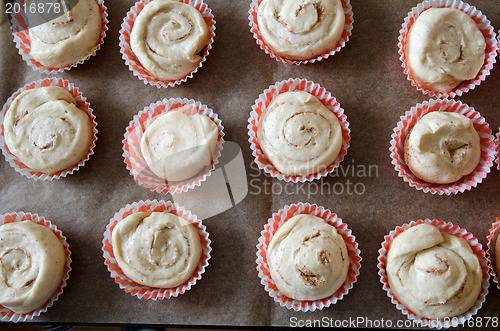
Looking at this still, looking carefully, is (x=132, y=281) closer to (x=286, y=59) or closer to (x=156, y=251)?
(x=156, y=251)

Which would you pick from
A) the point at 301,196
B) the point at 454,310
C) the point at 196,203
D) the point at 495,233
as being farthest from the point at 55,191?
the point at 495,233

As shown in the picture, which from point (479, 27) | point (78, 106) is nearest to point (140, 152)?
point (78, 106)

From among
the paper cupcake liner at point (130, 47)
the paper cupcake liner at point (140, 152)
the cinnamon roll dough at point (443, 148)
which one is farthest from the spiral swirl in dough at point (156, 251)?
the cinnamon roll dough at point (443, 148)

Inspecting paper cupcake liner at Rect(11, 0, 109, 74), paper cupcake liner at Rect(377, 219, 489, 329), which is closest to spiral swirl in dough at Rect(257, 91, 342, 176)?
paper cupcake liner at Rect(377, 219, 489, 329)

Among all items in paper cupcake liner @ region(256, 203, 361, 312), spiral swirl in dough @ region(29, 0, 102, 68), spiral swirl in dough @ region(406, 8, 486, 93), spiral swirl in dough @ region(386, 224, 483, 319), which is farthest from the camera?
spiral swirl in dough @ region(29, 0, 102, 68)

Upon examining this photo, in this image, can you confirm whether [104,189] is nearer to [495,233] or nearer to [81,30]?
[81,30]

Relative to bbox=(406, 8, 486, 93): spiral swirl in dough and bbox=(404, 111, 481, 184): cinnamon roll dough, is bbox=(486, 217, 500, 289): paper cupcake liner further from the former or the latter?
bbox=(406, 8, 486, 93): spiral swirl in dough

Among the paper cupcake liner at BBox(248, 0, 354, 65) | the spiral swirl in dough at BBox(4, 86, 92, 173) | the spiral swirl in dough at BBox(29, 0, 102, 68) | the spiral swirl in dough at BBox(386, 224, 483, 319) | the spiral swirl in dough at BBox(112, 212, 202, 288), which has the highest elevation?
the paper cupcake liner at BBox(248, 0, 354, 65)

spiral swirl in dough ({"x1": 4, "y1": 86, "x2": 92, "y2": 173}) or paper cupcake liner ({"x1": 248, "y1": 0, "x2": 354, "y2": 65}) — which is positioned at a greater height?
paper cupcake liner ({"x1": 248, "y1": 0, "x2": 354, "y2": 65})
